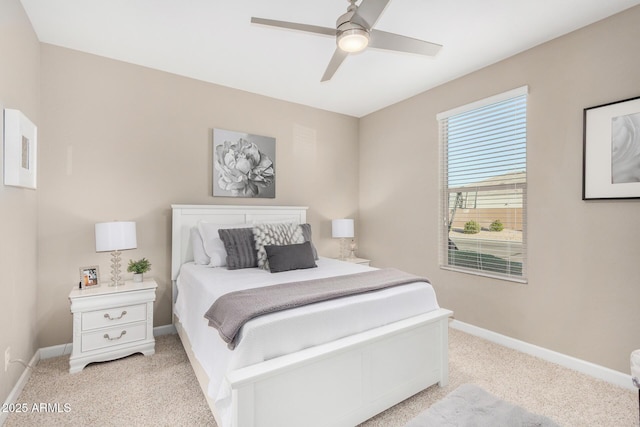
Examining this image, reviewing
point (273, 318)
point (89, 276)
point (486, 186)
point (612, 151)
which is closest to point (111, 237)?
point (89, 276)

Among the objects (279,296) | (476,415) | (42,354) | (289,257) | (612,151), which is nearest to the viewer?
(476,415)

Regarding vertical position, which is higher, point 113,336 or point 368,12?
point 368,12

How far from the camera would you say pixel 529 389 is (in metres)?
2.18

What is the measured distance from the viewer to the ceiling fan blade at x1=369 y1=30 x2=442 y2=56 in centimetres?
192

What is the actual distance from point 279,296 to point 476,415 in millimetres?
1127

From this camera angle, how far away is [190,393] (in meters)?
2.12

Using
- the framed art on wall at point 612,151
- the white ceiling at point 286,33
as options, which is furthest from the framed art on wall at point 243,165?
the framed art on wall at point 612,151

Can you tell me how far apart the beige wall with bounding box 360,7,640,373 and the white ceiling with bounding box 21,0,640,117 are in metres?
0.19

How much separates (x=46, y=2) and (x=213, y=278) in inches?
89.7

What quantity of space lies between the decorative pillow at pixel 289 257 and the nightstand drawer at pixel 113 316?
1.16 m

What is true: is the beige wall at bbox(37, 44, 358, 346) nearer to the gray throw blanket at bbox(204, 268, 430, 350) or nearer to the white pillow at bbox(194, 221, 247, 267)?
the white pillow at bbox(194, 221, 247, 267)

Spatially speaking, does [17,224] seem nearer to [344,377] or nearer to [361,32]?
[344,377]

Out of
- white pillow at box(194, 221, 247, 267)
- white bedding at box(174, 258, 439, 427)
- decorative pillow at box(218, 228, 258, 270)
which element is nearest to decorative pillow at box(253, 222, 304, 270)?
decorative pillow at box(218, 228, 258, 270)

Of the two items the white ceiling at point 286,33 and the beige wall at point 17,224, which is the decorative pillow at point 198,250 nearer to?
the beige wall at point 17,224
